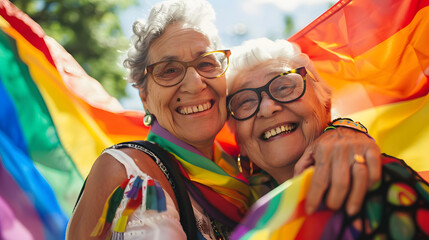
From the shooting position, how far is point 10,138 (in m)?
2.93

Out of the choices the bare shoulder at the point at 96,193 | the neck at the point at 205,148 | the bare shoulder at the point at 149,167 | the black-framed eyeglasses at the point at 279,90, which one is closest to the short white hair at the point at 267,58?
the black-framed eyeglasses at the point at 279,90

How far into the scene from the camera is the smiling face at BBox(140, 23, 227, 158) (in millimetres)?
2473

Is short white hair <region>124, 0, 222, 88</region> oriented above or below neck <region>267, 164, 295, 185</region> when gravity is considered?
above

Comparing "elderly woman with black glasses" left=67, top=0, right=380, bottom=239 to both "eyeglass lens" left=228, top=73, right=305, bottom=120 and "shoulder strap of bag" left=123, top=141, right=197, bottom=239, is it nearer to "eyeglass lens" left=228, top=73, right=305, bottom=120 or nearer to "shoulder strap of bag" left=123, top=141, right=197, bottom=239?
"shoulder strap of bag" left=123, top=141, right=197, bottom=239

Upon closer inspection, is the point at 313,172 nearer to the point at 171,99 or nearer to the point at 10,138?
the point at 171,99

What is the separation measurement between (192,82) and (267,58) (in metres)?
0.55

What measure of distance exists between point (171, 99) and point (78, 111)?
117 cm

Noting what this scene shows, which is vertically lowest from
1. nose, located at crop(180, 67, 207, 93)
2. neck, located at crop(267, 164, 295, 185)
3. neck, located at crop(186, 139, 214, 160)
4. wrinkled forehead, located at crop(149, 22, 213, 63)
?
neck, located at crop(267, 164, 295, 185)

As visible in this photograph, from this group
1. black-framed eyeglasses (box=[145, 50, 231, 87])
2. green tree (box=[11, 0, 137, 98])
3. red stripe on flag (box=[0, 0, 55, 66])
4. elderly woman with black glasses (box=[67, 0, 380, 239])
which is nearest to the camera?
elderly woman with black glasses (box=[67, 0, 380, 239])

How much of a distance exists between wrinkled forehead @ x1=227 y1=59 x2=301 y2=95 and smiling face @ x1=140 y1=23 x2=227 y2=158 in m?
0.13

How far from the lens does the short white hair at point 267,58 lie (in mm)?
2590

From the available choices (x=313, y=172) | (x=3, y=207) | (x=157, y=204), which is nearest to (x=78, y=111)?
(x=3, y=207)

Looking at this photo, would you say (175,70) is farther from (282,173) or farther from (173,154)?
(282,173)

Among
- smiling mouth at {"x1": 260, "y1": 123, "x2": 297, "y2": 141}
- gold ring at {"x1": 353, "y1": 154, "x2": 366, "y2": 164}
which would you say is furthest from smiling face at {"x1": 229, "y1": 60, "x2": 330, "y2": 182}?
gold ring at {"x1": 353, "y1": 154, "x2": 366, "y2": 164}
